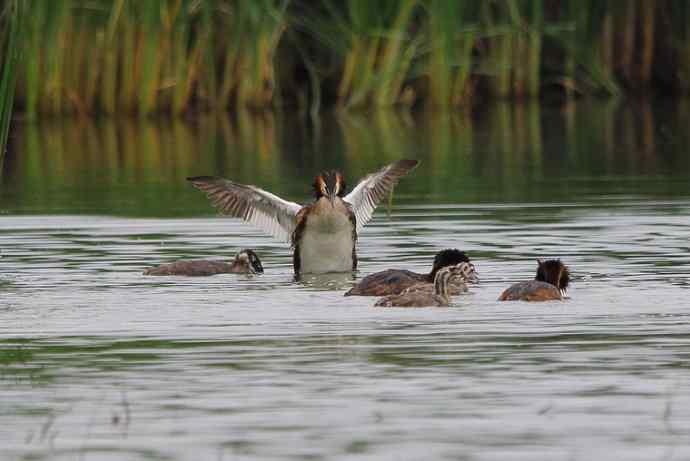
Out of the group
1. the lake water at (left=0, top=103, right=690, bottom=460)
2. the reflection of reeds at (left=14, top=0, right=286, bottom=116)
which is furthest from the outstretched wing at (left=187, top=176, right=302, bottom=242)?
the reflection of reeds at (left=14, top=0, right=286, bottom=116)

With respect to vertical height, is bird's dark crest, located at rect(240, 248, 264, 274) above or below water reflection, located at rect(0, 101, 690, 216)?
below

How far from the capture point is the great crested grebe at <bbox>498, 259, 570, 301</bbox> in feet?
33.9

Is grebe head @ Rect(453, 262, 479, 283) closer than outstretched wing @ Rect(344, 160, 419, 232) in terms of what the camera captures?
Yes

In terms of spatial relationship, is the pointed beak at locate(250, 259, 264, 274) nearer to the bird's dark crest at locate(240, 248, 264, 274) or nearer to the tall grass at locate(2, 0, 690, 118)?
the bird's dark crest at locate(240, 248, 264, 274)

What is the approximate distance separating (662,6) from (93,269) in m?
20.2

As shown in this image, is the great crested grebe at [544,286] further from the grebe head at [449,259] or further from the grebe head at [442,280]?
the grebe head at [449,259]

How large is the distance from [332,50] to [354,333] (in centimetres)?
2192

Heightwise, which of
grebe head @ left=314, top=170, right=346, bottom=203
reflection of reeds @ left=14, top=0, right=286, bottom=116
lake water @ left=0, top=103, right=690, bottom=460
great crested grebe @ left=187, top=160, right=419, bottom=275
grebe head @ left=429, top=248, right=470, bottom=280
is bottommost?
lake water @ left=0, top=103, right=690, bottom=460

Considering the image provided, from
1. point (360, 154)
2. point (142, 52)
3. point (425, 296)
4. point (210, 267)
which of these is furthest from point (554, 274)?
point (142, 52)

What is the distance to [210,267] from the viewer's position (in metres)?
12.4

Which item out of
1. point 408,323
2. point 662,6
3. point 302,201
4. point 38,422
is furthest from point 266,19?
point 38,422

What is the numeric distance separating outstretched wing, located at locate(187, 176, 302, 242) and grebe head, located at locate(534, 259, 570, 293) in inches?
114

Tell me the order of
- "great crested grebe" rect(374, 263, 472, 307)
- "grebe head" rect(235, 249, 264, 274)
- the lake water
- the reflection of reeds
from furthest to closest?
the reflection of reeds < "grebe head" rect(235, 249, 264, 274) < "great crested grebe" rect(374, 263, 472, 307) < the lake water

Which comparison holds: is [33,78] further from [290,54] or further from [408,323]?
[408,323]
